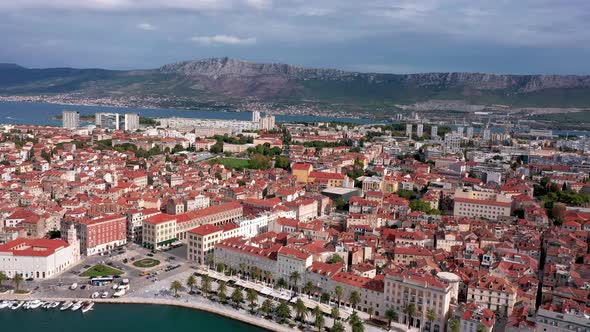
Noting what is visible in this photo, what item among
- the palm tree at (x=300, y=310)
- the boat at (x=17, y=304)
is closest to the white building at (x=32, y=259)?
the boat at (x=17, y=304)

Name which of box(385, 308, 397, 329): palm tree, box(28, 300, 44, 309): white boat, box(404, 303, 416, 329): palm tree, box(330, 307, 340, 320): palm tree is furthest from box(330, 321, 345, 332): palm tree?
box(28, 300, 44, 309): white boat

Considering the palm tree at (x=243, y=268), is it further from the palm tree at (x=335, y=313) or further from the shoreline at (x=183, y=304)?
the palm tree at (x=335, y=313)

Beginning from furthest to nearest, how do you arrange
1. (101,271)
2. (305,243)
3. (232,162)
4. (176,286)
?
1. (232,162)
2. (305,243)
3. (101,271)
4. (176,286)

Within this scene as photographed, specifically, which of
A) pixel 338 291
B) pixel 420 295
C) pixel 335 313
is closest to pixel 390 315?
pixel 420 295

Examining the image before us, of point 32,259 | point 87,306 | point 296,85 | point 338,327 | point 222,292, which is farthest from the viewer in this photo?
point 296,85

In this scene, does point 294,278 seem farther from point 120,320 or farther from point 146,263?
point 146,263

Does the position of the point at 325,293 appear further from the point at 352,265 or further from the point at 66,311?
the point at 66,311

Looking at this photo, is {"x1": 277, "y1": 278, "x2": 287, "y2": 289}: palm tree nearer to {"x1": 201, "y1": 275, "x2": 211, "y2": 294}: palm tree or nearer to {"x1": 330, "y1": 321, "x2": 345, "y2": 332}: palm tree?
{"x1": 201, "y1": 275, "x2": 211, "y2": 294}: palm tree
